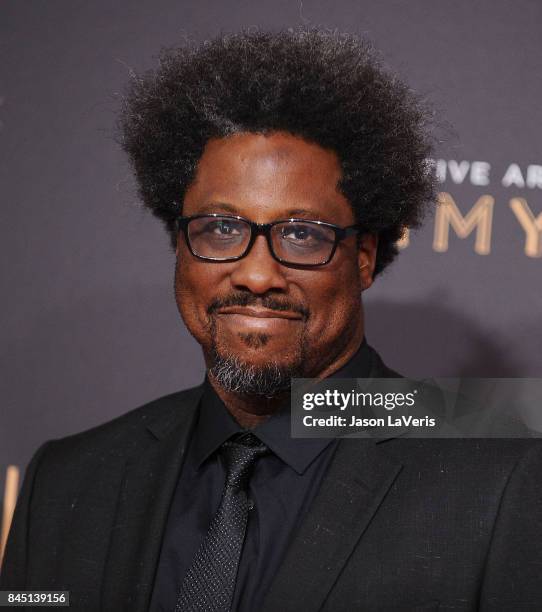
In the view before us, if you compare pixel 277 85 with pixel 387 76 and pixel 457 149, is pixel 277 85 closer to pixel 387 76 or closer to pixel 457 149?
pixel 387 76

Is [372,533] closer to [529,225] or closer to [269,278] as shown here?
[269,278]

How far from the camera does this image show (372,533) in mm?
1391

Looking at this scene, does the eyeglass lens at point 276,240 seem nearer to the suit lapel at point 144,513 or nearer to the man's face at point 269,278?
the man's face at point 269,278

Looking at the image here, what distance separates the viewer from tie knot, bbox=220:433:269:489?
148cm

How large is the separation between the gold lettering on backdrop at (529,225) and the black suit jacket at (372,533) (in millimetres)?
751

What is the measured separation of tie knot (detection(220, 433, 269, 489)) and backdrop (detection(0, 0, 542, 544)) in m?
0.80

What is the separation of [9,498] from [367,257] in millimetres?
1284

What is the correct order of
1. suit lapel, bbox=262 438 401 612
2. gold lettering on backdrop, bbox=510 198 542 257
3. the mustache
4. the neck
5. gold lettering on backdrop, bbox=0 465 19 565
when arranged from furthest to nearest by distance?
gold lettering on backdrop, bbox=0 465 19 565 < gold lettering on backdrop, bbox=510 198 542 257 < the neck < the mustache < suit lapel, bbox=262 438 401 612

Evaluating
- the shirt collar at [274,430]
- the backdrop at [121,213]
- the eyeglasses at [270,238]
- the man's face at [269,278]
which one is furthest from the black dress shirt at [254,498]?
the backdrop at [121,213]

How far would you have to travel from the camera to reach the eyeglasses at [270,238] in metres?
1.45

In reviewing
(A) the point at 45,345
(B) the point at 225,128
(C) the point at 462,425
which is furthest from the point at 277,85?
(A) the point at 45,345

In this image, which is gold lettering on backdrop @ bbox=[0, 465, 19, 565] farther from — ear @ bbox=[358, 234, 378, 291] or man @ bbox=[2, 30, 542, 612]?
ear @ bbox=[358, 234, 378, 291]

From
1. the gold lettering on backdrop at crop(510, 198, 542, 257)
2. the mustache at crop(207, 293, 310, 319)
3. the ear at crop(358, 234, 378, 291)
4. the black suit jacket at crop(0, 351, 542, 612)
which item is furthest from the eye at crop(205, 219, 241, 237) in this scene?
the gold lettering on backdrop at crop(510, 198, 542, 257)

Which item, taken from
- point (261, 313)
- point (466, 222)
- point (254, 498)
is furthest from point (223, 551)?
point (466, 222)
